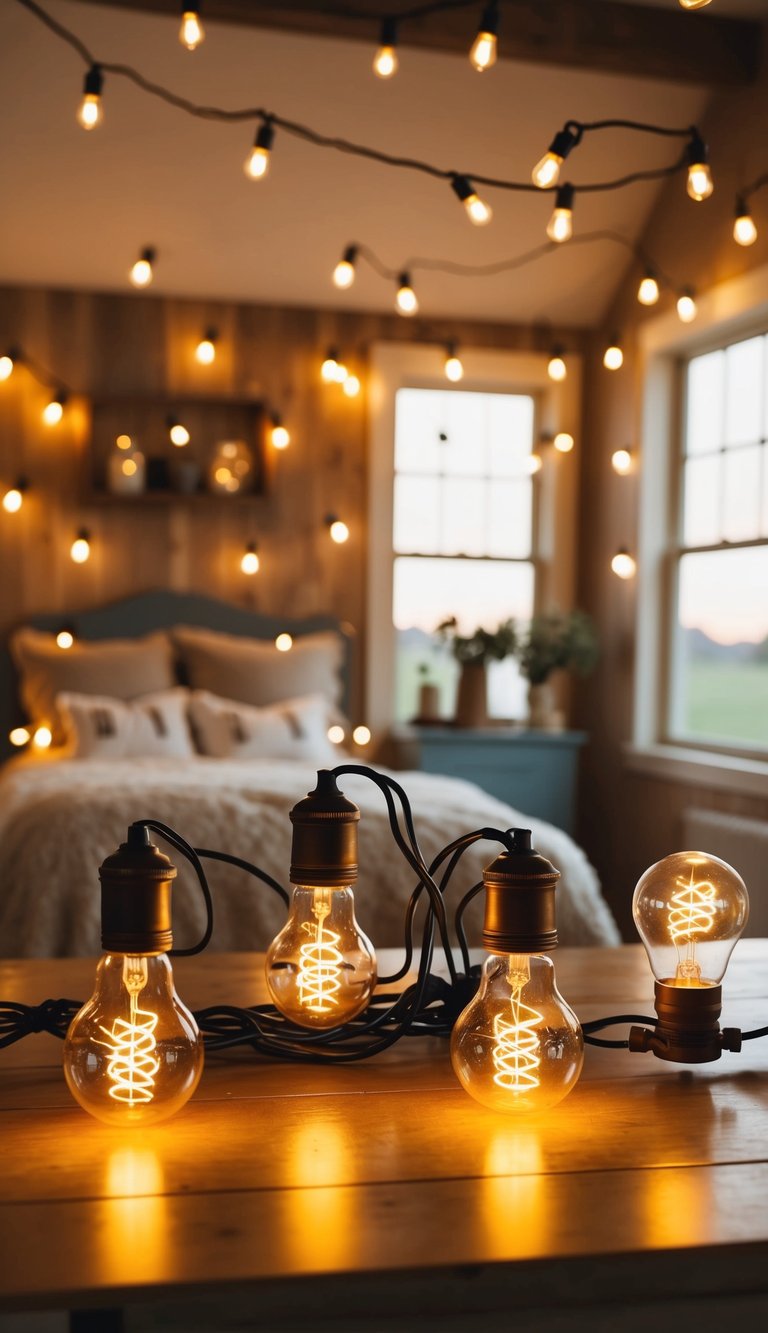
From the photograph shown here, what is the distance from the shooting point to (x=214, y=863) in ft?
9.14

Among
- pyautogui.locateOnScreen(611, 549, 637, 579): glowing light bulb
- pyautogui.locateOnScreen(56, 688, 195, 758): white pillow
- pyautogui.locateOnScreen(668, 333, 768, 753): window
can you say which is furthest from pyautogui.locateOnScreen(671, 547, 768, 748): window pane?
pyautogui.locateOnScreen(56, 688, 195, 758): white pillow

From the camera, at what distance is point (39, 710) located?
15.1 ft

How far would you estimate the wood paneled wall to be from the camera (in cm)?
485

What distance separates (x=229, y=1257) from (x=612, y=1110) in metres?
0.36

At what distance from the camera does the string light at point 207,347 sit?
495 cm

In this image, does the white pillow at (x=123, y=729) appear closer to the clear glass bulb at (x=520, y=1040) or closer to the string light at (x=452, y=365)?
the string light at (x=452, y=365)

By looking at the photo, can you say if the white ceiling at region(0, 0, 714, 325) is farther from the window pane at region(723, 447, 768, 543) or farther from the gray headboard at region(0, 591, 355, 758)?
the gray headboard at region(0, 591, 355, 758)

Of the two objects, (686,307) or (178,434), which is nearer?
(686,307)

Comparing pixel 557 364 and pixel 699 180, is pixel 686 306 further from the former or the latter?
pixel 699 180

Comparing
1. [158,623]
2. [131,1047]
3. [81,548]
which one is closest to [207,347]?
[81,548]

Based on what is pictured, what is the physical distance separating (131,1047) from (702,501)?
4.13m

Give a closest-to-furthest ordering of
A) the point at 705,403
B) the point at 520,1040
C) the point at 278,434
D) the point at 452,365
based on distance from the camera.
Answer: the point at 520,1040
the point at 705,403
the point at 452,365
the point at 278,434

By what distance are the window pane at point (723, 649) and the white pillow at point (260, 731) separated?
1379mm

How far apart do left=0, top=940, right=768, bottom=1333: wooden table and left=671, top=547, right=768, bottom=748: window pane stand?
335cm
